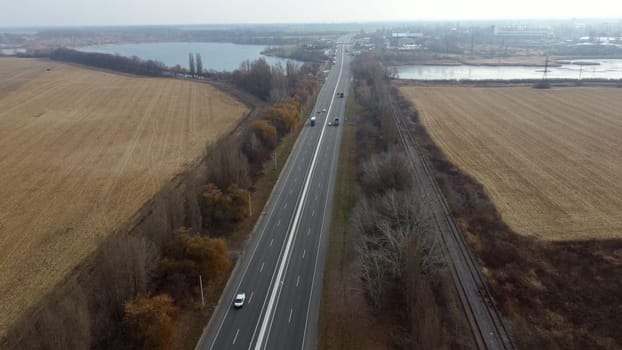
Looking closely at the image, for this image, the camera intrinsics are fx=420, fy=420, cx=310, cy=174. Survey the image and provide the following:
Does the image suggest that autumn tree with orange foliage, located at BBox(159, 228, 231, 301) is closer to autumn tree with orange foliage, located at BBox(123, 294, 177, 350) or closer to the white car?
the white car

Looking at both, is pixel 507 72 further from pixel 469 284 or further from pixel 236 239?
pixel 236 239

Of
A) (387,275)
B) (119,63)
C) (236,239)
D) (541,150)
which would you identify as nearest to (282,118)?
(236,239)

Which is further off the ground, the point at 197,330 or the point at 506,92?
the point at 506,92

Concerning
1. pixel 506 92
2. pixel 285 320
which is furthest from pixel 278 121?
pixel 506 92

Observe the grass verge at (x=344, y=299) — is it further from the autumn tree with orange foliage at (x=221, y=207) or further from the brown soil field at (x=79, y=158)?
the brown soil field at (x=79, y=158)

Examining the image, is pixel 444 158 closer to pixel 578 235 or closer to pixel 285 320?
pixel 578 235

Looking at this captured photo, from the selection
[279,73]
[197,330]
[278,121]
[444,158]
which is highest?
[279,73]

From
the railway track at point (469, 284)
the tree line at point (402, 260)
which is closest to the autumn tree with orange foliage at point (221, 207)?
the tree line at point (402, 260)

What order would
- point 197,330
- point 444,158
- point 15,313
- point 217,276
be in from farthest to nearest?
1. point 444,158
2. point 217,276
3. point 15,313
4. point 197,330
